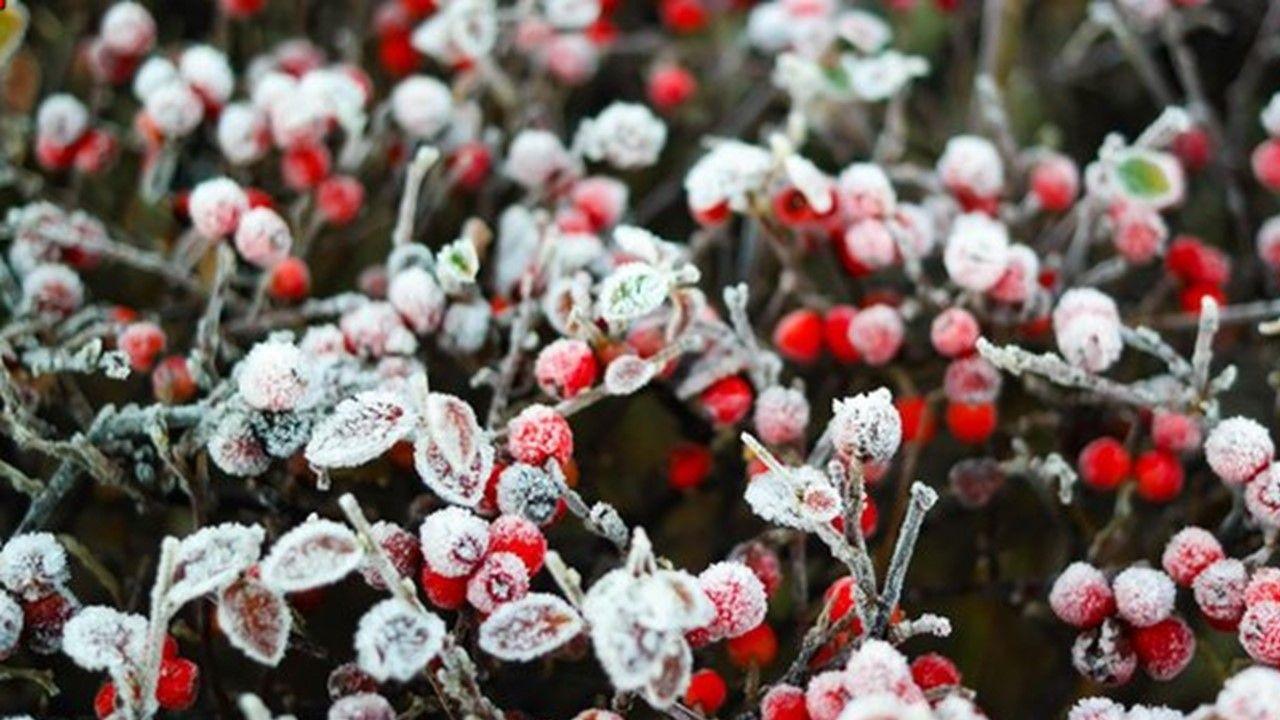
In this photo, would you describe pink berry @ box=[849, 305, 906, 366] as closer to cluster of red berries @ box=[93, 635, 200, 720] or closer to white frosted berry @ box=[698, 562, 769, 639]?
white frosted berry @ box=[698, 562, 769, 639]

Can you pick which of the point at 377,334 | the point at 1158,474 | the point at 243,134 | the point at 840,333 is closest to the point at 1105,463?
the point at 1158,474

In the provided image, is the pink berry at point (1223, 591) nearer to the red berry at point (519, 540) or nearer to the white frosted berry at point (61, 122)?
the red berry at point (519, 540)

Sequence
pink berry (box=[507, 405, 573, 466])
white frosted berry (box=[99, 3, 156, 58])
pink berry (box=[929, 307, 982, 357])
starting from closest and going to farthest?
pink berry (box=[507, 405, 573, 466]), pink berry (box=[929, 307, 982, 357]), white frosted berry (box=[99, 3, 156, 58])

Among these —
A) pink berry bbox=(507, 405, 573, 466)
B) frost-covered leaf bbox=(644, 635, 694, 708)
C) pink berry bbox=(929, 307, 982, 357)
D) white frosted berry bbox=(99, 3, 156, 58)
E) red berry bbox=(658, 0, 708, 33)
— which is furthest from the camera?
red berry bbox=(658, 0, 708, 33)

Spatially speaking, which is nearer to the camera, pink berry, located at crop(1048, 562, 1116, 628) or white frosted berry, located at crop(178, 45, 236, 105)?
pink berry, located at crop(1048, 562, 1116, 628)

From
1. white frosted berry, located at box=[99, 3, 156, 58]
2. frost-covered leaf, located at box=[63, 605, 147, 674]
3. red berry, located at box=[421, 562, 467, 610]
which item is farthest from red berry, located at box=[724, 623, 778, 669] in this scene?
white frosted berry, located at box=[99, 3, 156, 58]

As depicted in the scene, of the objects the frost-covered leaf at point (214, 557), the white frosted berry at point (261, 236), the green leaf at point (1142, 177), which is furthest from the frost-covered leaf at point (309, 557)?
the green leaf at point (1142, 177)

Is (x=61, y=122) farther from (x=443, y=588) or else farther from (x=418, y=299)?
(x=443, y=588)
